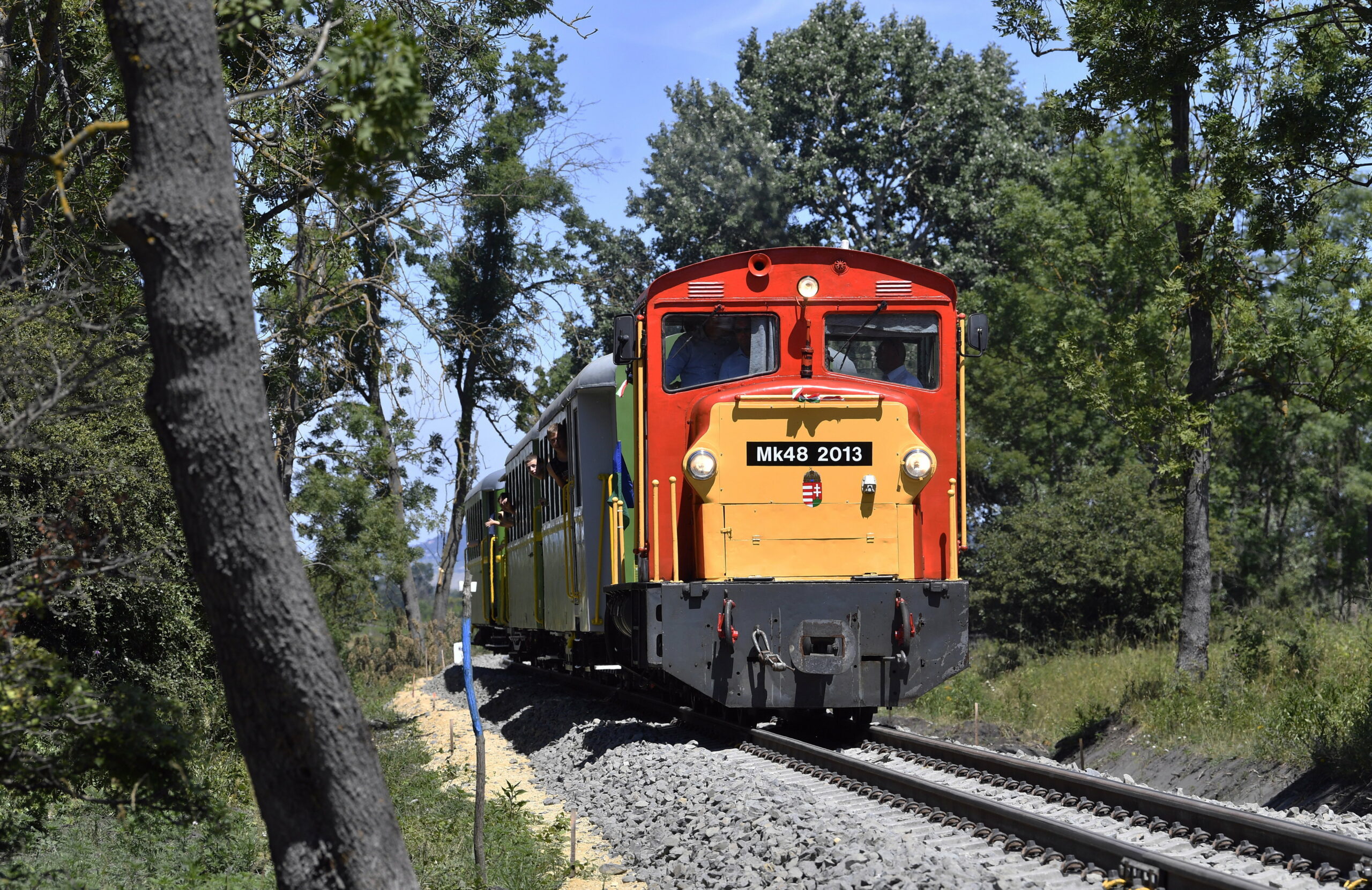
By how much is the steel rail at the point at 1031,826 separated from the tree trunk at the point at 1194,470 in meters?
6.61

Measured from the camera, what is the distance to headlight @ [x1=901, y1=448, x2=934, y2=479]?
33.7ft

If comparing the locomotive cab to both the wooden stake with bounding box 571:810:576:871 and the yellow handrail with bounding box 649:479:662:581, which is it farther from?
the wooden stake with bounding box 571:810:576:871

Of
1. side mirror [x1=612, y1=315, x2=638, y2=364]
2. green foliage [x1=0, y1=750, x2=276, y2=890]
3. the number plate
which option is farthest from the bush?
green foliage [x1=0, y1=750, x2=276, y2=890]

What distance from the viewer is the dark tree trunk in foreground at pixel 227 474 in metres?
4.40

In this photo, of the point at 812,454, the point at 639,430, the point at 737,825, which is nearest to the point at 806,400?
the point at 812,454

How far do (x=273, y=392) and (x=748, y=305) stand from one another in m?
7.18

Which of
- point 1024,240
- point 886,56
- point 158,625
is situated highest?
point 886,56

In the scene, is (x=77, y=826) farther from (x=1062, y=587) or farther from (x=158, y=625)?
(x=1062, y=587)

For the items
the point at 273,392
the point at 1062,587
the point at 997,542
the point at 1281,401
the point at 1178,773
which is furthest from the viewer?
the point at 997,542

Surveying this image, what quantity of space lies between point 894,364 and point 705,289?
1.78 m

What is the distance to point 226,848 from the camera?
8.25 meters

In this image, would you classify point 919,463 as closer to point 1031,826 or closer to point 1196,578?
point 1031,826

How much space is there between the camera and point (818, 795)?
852cm

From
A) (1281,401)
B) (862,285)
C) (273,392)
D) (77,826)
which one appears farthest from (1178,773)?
(273,392)
